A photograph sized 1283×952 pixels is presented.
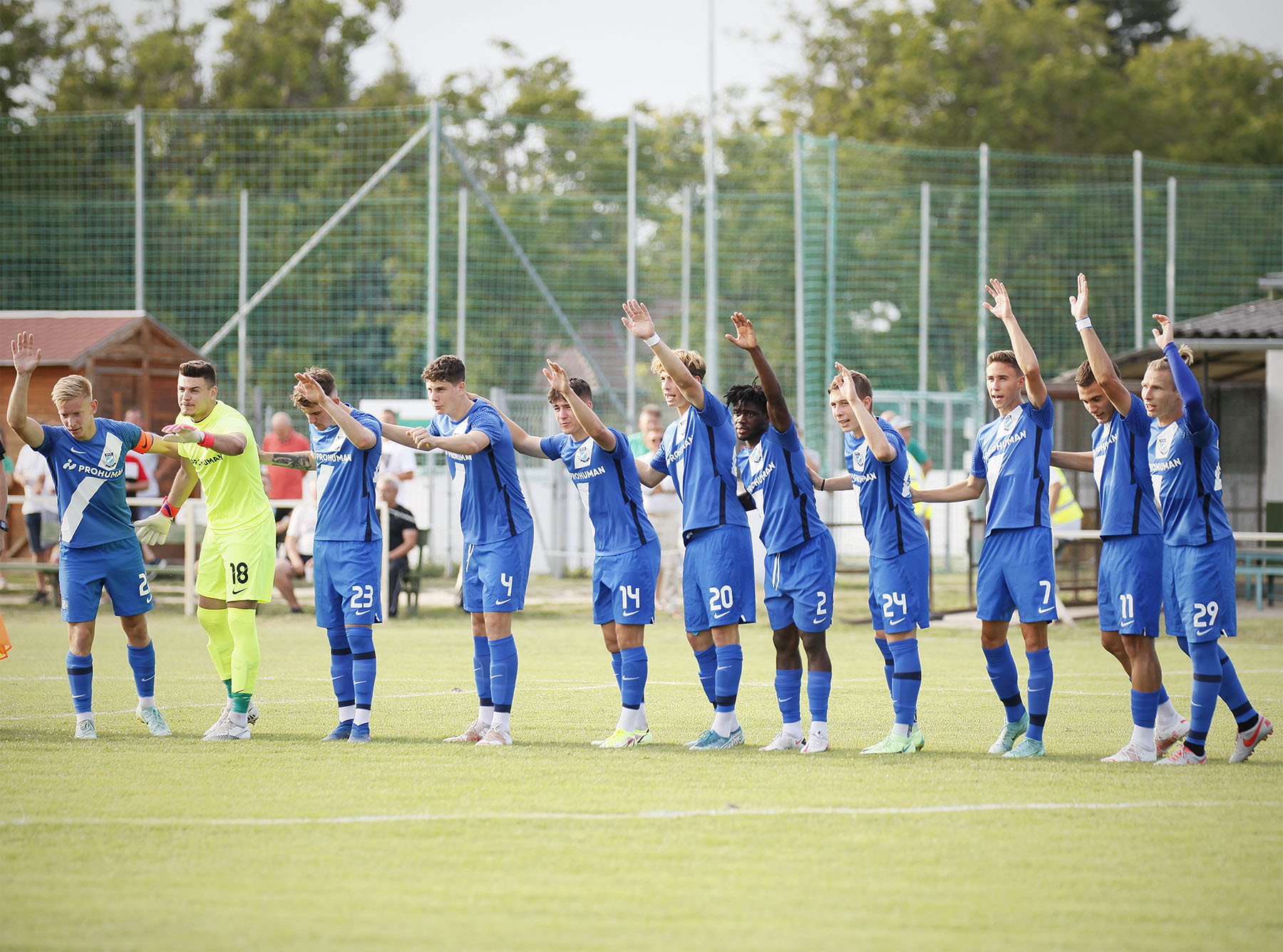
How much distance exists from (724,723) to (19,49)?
34.7 metres

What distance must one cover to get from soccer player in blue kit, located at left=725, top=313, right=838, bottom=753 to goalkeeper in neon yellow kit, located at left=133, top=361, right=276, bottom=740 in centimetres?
312

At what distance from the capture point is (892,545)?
8008 millimetres

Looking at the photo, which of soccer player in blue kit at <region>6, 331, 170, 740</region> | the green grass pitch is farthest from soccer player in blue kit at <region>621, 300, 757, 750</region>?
soccer player in blue kit at <region>6, 331, 170, 740</region>

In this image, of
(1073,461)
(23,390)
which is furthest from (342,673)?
(1073,461)

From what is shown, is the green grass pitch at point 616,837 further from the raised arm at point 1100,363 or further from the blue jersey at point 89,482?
the raised arm at point 1100,363

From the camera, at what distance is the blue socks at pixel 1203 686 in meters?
7.50

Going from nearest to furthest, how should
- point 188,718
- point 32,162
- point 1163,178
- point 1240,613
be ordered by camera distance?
point 188,718
point 1240,613
point 32,162
point 1163,178

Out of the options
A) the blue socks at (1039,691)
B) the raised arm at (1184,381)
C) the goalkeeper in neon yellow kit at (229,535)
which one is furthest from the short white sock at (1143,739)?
the goalkeeper in neon yellow kit at (229,535)

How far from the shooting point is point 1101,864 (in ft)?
17.4

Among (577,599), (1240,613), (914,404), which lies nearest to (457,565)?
(577,599)

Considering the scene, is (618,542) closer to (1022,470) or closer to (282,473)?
(1022,470)

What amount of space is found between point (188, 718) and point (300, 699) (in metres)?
1.15

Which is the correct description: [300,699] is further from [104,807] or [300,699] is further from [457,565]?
[457,565]

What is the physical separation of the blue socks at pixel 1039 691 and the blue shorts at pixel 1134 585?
0.40 meters
